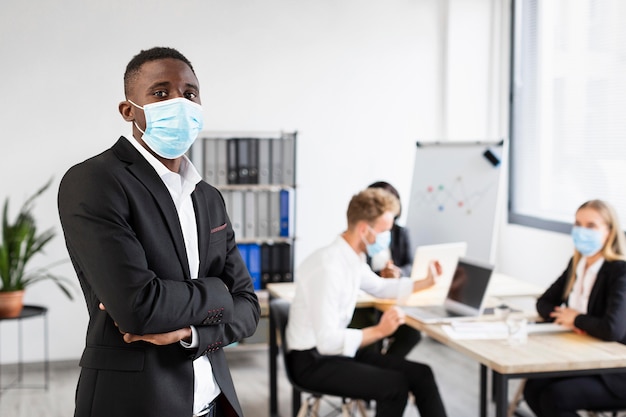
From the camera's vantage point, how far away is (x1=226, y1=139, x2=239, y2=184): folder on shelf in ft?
18.5

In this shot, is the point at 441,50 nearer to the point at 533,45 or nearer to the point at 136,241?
A: the point at 533,45

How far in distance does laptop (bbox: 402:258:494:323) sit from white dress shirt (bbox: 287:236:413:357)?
0.40 meters

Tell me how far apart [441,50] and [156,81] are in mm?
5072

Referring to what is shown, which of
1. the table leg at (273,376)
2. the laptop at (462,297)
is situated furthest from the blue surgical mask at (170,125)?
the table leg at (273,376)

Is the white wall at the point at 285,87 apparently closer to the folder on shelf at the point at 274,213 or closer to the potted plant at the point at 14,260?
the folder on shelf at the point at 274,213

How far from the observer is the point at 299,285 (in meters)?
3.51

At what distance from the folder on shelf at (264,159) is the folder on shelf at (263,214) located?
0.32ft

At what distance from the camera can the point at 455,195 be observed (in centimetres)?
562

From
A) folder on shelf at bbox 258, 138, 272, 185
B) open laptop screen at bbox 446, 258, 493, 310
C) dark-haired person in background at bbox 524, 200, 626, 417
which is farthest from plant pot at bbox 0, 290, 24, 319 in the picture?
dark-haired person in background at bbox 524, 200, 626, 417

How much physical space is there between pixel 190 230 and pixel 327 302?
1.76m

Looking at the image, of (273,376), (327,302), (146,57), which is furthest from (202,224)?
(273,376)

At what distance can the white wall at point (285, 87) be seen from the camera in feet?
18.3

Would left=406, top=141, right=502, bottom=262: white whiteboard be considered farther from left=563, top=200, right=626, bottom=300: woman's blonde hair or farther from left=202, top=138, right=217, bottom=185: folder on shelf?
left=563, top=200, right=626, bottom=300: woman's blonde hair

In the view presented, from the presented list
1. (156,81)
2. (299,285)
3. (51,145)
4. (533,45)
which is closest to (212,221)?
(156,81)
